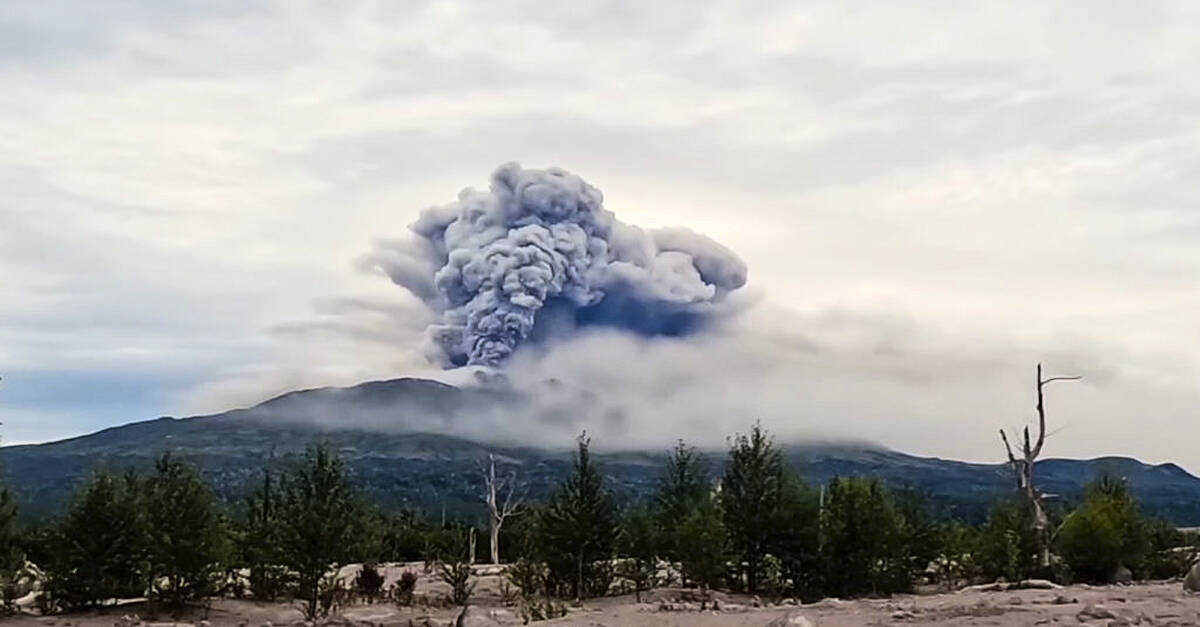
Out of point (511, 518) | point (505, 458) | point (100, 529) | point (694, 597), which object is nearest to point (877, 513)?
point (694, 597)

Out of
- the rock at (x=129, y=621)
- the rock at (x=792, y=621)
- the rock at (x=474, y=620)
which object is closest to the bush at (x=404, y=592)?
the rock at (x=129, y=621)

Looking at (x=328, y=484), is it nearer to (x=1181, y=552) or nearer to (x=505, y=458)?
(x=1181, y=552)

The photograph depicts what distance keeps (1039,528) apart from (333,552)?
2068 centimetres

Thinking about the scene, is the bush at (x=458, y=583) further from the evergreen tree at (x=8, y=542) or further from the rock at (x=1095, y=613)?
the rock at (x=1095, y=613)

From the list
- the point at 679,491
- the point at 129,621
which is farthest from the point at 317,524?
the point at 679,491

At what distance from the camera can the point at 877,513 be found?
3688cm

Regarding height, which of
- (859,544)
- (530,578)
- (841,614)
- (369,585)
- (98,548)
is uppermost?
(859,544)

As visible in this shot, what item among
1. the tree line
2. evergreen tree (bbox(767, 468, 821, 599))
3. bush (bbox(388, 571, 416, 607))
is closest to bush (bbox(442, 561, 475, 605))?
the tree line

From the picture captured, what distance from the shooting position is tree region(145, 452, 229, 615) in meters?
33.7

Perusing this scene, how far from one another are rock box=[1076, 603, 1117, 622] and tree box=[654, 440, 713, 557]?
1909 centimetres

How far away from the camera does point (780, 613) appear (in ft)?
77.7

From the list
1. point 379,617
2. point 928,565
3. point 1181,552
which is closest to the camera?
point 379,617

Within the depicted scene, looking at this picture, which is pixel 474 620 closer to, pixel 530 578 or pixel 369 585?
pixel 530 578

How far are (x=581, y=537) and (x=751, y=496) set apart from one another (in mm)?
5267
